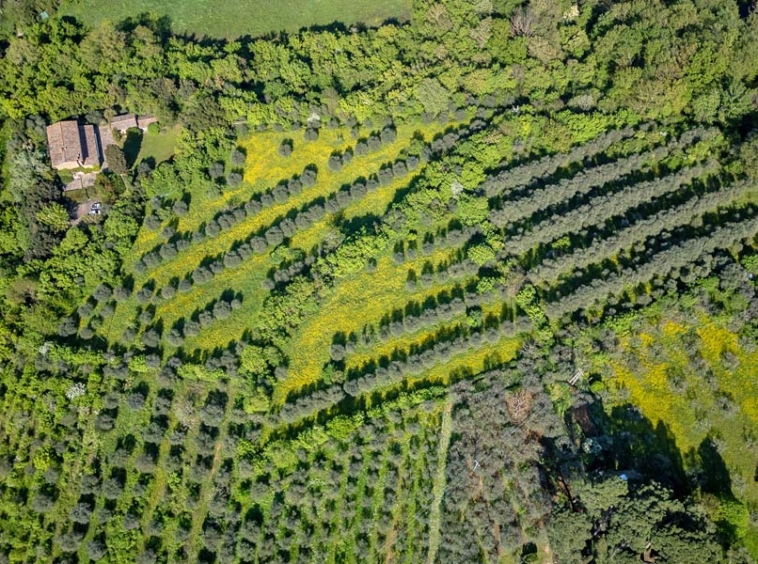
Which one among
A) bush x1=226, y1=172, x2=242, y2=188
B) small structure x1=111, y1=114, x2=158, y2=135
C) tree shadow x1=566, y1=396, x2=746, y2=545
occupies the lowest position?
tree shadow x1=566, y1=396, x2=746, y2=545

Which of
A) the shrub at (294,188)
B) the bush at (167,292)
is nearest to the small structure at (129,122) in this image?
the shrub at (294,188)

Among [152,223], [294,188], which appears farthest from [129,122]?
[294,188]

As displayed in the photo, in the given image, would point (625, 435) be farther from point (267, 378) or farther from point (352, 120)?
point (352, 120)

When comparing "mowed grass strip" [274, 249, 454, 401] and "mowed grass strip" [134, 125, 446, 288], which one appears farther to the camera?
"mowed grass strip" [134, 125, 446, 288]

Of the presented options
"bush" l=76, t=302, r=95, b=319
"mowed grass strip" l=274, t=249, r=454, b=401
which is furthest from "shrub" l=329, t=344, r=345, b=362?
"bush" l=76, t=302, r=95, b=319

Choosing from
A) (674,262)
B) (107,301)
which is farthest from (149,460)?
(674,262)

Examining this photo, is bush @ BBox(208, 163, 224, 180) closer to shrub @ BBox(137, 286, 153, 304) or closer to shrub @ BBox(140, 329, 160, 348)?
shrub @ BBox(137, 286, 153, 304)

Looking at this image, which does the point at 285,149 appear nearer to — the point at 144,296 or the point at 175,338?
the point at 144,296

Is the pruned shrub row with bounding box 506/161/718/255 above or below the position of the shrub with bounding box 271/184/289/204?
below
